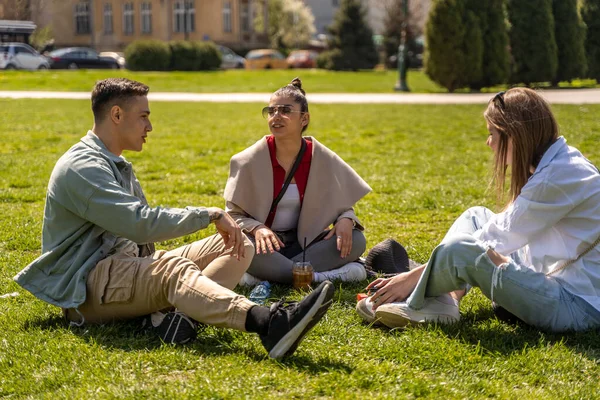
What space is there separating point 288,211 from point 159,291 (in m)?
1.58

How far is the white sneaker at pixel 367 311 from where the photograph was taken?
14.2 ft

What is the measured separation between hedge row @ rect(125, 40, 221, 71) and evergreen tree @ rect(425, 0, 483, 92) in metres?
20.5

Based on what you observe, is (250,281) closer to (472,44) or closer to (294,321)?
(294,321)

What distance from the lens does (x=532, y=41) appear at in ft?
75.6

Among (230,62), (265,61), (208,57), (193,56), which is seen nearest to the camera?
(193,56)

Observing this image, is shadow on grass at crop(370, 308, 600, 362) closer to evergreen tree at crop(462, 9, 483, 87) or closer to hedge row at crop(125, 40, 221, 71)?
evergreen tree at crop(462, 9, 483, 87)

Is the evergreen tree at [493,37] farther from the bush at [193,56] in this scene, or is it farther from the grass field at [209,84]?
the bush at [193,56]

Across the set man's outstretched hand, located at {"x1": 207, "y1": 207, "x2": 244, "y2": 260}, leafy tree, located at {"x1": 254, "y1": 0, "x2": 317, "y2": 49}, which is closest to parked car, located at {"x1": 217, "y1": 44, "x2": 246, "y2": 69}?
leafy tree, located at {"x1": 254, "y1": 0, "x2": 317, "y2": 49}

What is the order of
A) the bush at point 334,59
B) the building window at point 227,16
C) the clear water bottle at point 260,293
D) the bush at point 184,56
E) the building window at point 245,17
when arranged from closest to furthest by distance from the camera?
the clear water bottle at point 260,293
the bush at point 184,56
the bush at point 334,59
the building window at point 227,16
the building window at point 245,17

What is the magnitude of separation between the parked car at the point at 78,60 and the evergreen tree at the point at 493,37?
2707 cm

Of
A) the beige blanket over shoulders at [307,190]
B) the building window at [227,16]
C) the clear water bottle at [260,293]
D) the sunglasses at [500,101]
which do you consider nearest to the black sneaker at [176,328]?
the clear water bottle at [260,293]

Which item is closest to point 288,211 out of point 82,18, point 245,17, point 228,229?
point 228,229

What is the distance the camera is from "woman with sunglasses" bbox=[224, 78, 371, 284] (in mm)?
5199

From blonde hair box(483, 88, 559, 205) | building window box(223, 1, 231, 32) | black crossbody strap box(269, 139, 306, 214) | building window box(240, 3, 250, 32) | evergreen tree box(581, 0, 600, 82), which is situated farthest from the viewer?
building window box(240, 3, 250, 32)
